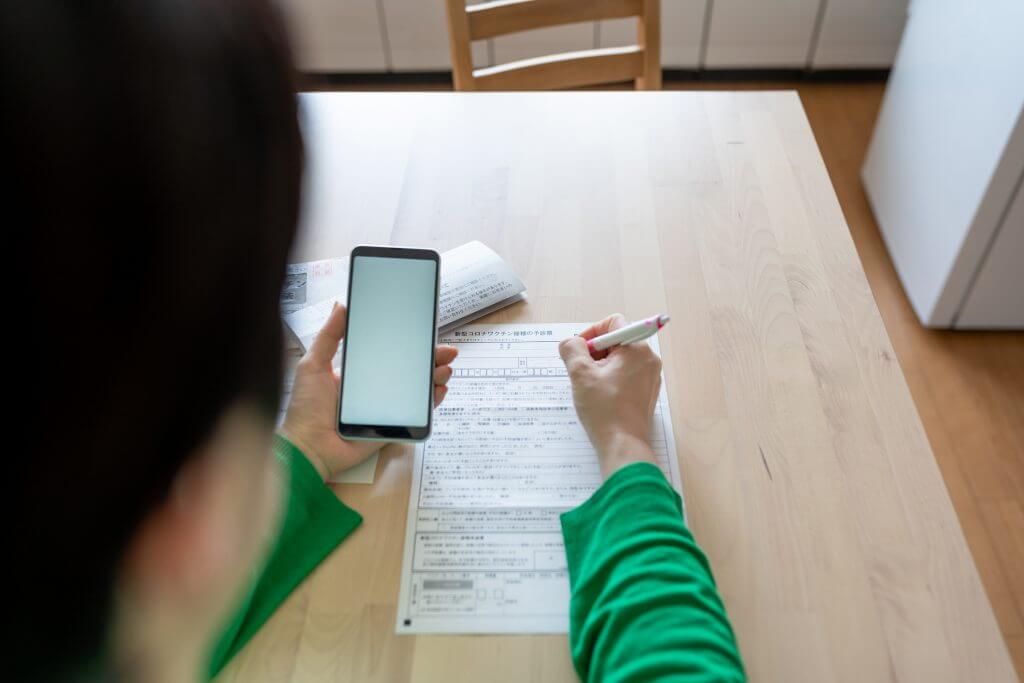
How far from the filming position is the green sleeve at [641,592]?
57 centimetres

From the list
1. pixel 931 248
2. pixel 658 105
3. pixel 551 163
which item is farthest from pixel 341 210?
pixel 931 248

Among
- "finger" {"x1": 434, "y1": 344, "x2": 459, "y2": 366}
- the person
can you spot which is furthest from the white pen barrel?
the person

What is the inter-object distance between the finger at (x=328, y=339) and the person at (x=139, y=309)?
1.30 ft

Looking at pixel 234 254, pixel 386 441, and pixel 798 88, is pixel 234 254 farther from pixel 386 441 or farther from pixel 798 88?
pixel 798 88

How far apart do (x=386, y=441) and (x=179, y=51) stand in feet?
1.78

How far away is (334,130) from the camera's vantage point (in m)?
1.16

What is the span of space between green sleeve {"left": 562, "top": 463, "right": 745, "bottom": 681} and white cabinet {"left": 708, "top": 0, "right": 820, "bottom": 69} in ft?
6.71

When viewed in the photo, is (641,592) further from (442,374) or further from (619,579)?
(442,374)

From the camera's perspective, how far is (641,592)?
1.98ft

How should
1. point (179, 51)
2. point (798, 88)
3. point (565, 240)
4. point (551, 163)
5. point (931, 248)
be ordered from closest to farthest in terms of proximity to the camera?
point (179, 51)
point (565, 240)
point (551, 163)
point (931, 248)
point (798, 88)

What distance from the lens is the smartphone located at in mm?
742

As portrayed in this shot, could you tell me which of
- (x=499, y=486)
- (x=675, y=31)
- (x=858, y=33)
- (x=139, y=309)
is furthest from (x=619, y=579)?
(x=858, y=33)

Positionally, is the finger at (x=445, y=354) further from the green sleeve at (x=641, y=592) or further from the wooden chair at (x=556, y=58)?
the wooden chair at (x=556, y=58)

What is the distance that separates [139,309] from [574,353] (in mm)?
591
